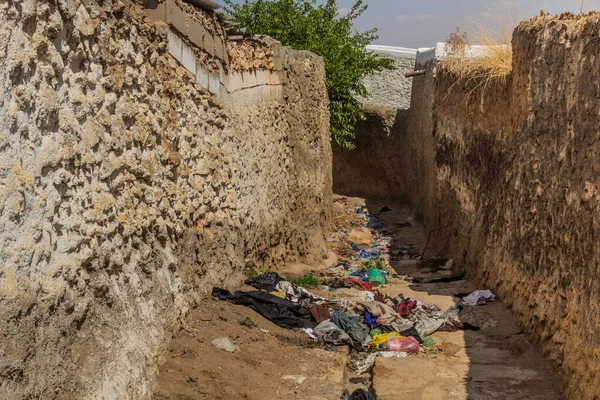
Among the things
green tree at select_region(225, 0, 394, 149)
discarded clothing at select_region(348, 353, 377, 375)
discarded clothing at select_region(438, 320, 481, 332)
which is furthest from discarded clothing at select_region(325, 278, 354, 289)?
green tree at select_region(225, 0, 394, 149)

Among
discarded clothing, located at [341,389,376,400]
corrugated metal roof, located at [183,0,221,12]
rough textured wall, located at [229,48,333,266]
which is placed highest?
corrugated metal roof, located at [183,0,221,12]

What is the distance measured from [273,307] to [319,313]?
0.58 metres

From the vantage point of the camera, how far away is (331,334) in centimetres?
757

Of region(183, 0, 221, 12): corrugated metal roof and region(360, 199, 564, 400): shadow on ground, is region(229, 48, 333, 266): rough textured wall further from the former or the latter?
region(360, 199, 564, 400): shadow on ground

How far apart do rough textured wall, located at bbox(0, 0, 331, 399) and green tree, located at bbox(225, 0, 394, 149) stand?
30.0ft


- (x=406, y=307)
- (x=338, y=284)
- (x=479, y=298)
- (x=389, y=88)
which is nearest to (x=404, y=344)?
(x=406, y=307)

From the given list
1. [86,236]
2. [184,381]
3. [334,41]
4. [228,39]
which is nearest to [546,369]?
[184,381]

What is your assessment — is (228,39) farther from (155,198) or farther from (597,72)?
(597,72)

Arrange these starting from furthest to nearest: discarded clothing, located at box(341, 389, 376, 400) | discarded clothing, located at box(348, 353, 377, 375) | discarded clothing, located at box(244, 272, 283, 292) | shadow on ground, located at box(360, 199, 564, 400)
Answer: discarded clothing, located at box(244, 272, 283, 292) < discarded clothing, located at box(348, 353, 377, 375) < shadow on ground, located at box(360, 199, 564, 400) < discarded clothing, located at box(341, 389, 376, 400)

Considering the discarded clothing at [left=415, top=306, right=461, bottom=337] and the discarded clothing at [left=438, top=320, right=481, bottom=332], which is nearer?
the discarded clothing at [left=415, top=306, right=461, bottom=337]

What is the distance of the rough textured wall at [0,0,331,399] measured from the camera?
3.74 m

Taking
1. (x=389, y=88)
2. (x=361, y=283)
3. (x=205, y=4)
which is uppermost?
(x=205, y=4)

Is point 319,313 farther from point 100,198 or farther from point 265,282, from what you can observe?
point 100,198

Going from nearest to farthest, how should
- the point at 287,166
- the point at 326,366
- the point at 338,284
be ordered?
the point at 326,366 → the point at 338,284 → the point at 287,166
